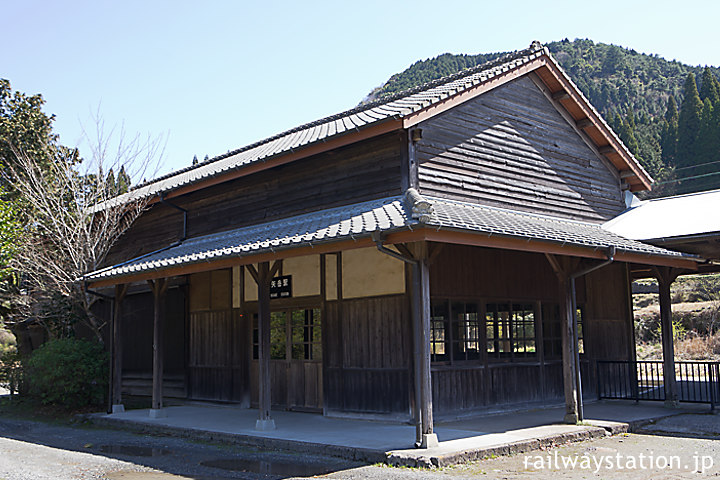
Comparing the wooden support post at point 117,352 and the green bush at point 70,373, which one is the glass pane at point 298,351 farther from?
the green bush at point 70,373

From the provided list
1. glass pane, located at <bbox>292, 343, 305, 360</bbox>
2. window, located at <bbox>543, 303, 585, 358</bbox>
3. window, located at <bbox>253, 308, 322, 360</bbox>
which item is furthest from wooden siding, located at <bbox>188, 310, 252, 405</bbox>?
window, located at <bbox>543, 303, 585, 358</bbox>

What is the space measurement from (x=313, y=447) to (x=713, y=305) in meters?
23.5

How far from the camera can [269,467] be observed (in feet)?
26.5

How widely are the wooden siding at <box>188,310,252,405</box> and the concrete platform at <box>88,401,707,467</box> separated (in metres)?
0.84

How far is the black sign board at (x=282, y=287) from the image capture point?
12.7 metres

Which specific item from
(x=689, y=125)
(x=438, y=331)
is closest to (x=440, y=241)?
(x=438, y=331)

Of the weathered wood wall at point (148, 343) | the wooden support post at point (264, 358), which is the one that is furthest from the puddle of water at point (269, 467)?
the weathered wood wall at point (148, 343)

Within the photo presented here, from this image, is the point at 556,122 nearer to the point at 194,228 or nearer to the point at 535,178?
the point at 535,178

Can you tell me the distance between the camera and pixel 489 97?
12.4 m

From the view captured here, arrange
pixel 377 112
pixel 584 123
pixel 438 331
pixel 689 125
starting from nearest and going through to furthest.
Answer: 1. pixel 438 331
2. pixel 377 112
3. pixel 584 123
4. pixel 689 125

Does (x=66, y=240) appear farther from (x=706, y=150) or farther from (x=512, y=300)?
(x=706, y=150)

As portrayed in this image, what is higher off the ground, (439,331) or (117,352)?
(439,331)

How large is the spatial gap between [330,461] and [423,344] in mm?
1867

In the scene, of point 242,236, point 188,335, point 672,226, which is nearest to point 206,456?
point 242,236
